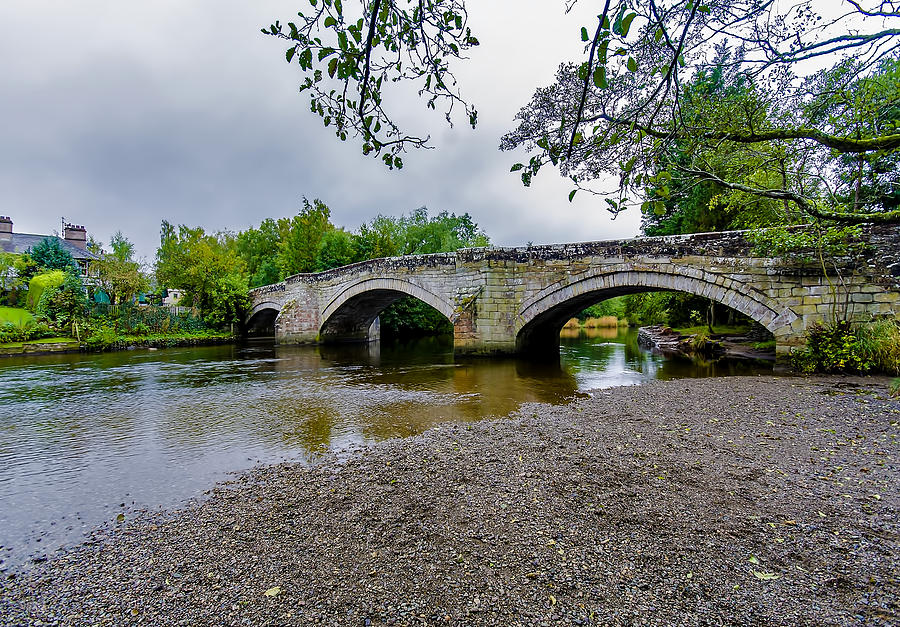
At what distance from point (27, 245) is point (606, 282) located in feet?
127

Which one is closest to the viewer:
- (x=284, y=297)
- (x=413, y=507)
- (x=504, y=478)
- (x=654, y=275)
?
(x=413, y=507)

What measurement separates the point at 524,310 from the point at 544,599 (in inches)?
421

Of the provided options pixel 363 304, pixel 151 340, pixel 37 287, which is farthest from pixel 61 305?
pixel 363 304

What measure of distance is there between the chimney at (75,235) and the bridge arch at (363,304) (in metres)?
26.5

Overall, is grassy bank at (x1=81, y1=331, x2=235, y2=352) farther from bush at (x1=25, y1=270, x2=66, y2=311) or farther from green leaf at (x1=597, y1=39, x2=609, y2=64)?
green leaf at (x1=597, y1=39, x2=609, y2=64)

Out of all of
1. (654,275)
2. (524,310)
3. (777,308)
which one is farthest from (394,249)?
(777,308)

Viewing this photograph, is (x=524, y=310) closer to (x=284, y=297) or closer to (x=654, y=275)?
(x=654, y=275)

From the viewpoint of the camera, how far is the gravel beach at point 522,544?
1.90 m

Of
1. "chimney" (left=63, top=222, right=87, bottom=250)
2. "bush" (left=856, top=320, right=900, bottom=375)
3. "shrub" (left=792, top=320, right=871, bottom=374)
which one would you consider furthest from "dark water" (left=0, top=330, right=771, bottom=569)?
"chimney" (left=63, top=222, right=87, bottom=250)

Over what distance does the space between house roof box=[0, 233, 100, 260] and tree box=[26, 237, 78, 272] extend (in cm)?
132

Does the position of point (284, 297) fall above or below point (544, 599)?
above

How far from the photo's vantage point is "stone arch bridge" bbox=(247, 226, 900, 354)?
27.3 feet

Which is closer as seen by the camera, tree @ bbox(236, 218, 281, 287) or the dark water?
the dark water

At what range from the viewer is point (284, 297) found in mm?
22250
